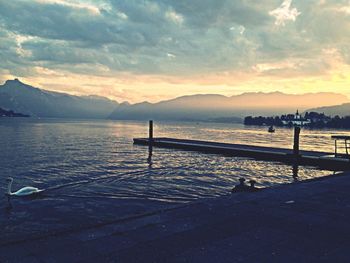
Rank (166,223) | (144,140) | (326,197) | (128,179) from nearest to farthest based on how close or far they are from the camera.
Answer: (166,223)
(326,197)
(128,179)
(144,140)

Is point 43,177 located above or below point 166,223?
below

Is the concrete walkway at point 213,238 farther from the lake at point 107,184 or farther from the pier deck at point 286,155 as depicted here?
the pier deck at point 286,155

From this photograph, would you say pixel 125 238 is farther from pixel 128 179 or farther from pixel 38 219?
pixel 128 179

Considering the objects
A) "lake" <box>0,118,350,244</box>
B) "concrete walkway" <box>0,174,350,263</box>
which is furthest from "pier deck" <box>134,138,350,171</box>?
"concrete walkway" <box>0,174,350,263</box>

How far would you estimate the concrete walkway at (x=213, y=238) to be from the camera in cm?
533

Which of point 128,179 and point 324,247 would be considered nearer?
point 324,247

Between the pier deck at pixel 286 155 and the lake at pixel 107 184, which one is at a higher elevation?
the pier deck at pixel 286 155

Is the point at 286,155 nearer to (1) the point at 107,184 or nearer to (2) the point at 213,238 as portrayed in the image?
(1) the point at 107,184

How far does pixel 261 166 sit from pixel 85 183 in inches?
631

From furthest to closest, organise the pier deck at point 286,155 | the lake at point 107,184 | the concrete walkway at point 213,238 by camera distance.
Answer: the pier deck at point 286,155
the lake at point 107,184
the concrete walkway at point 213,238

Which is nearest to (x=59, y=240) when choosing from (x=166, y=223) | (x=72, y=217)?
(x=166, y=223)

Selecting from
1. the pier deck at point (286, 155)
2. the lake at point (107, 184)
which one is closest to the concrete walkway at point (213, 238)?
the lake at point (107, 184)

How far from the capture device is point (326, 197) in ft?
33.0

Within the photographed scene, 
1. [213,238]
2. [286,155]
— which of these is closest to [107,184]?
[213,238]
